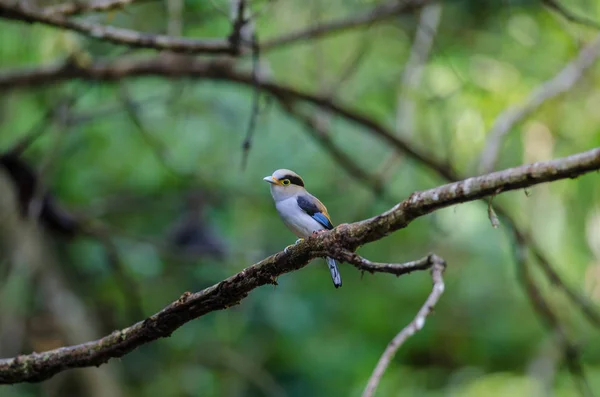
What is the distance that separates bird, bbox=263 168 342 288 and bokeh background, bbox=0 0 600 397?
10.1 ft

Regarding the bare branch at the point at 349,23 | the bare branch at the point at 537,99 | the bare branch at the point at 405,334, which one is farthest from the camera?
the bare branch at the point at 349,23

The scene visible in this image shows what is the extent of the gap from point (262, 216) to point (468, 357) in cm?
223

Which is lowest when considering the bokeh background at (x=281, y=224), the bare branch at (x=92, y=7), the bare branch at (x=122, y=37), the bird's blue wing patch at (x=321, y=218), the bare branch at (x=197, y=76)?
the bokeh background at (x=281, y=224)

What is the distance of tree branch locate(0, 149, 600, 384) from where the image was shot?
1.77 m

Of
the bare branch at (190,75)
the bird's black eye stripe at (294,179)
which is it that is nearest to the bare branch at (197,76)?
the bare branch at (190,75)

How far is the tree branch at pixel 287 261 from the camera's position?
5.82ft

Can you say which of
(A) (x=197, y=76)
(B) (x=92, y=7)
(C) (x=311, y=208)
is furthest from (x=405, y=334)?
(A) (x=197, y=76)

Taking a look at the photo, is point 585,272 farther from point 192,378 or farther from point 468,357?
point 192,378

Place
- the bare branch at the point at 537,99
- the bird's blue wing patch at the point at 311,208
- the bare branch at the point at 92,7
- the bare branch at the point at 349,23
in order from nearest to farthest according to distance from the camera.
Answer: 1. the bird's blue wing patch at the point at 311,208
2. the bare branch at the point at 92,7
3. the bare branch at the point at 537,99
4. the bare branch at the point at 349,23

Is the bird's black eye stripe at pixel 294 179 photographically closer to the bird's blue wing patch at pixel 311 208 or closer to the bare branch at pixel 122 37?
the bird's blue wing patch at pixel 311 208

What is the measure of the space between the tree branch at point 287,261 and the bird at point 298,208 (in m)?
0.43

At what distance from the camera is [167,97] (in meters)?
6.90

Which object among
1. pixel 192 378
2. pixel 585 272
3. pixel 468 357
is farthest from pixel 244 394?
pixel 585 272

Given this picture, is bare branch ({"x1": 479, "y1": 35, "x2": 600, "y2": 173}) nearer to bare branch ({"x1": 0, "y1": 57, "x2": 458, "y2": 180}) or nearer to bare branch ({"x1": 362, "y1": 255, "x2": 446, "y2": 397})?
bare branch ({"x1": 0, "y1": 57, "x2": 458, "y2": 180})
